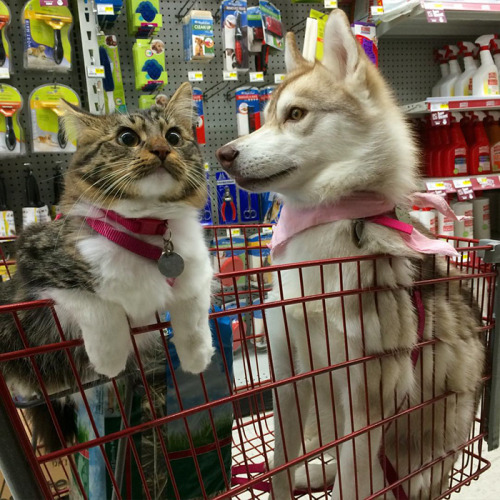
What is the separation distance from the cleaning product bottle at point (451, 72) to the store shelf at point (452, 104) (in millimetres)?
489

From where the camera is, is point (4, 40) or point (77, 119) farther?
point (4, 40)

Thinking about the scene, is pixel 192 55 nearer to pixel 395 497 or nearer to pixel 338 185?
pixel 338 185

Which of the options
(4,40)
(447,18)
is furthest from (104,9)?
(447,18)

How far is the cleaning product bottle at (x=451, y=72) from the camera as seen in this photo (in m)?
3.26

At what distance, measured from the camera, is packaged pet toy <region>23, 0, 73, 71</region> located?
2.18 meters

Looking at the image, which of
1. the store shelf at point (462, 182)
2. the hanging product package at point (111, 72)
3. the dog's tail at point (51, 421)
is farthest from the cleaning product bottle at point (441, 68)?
the dog's tail at point (51, 421)

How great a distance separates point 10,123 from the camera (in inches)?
86.9

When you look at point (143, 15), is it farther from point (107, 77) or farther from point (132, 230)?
point (132, 230)

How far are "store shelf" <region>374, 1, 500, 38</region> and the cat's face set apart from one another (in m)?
2.36

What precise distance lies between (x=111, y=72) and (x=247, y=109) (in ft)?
2.64

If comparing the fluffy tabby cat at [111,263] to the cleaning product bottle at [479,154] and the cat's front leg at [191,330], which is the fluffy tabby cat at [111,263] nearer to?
the cat's front leg at [191,330]

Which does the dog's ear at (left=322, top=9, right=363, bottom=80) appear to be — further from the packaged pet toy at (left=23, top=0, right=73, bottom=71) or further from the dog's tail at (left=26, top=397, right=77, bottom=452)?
the packaged pet toy at (left=23, top=0, right=73, bottom=71)

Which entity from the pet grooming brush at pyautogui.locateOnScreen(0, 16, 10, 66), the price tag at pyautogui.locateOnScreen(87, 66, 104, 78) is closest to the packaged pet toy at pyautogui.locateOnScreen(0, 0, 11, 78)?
the pet grooming brush at pyautogui.locateOnScreen(0, 16, 10, 66)

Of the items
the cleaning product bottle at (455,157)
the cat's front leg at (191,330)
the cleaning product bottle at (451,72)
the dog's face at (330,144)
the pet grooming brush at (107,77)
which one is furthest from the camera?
the cleaning product bottle at (451,72)
